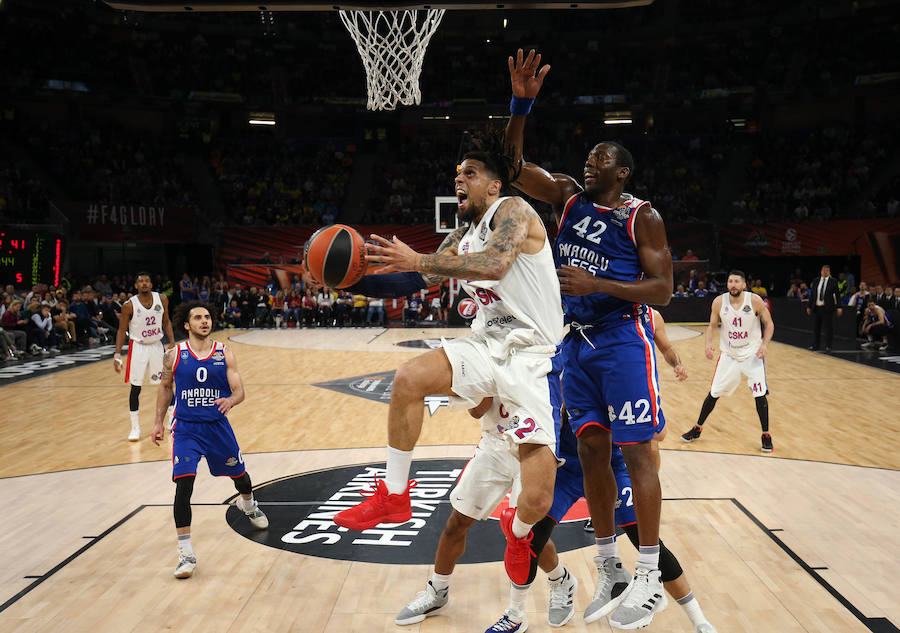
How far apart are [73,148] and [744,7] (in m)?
26.6

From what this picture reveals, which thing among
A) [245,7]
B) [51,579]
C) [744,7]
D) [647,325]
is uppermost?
[744,7]

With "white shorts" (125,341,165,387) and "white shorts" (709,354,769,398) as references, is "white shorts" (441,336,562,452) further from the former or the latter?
"white shorts" (125,341,165,387)

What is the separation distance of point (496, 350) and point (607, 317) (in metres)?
0.64

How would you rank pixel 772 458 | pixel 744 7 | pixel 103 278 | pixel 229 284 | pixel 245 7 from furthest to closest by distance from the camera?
pixel 744 7 < pixel 229 284 < pixel 103 278 < pixel 772 458 < pixel 245 7

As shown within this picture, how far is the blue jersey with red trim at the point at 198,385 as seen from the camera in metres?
4.57

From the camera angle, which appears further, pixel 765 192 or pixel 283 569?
pixel 765 192

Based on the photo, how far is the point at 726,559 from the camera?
4305mm

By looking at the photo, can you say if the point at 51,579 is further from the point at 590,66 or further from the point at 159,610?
the point at 590,66

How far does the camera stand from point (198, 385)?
4.61 metres

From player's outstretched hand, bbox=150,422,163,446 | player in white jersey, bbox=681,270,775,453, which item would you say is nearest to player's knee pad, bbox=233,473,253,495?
player's outstretched hand, bbox=150,422,163,446

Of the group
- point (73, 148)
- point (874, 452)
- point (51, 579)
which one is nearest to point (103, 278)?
point (73, 148)

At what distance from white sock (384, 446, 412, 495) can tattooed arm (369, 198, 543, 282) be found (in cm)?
82

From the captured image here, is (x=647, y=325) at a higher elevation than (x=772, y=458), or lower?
higher

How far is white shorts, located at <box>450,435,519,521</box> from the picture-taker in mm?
3428
